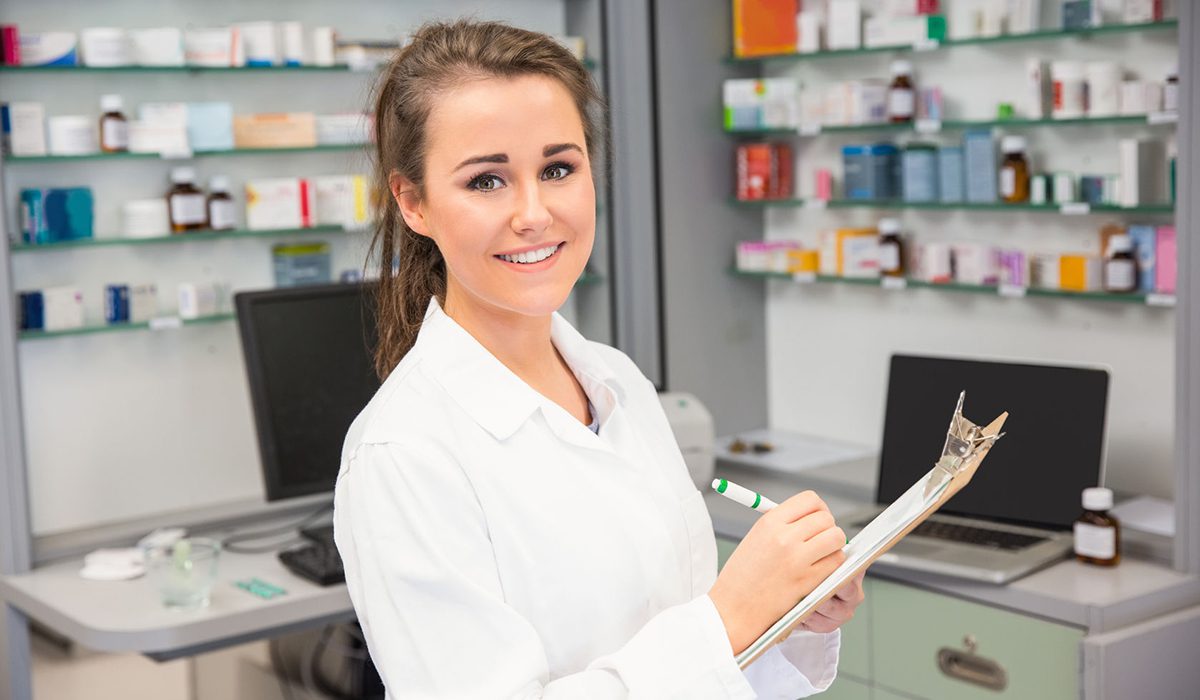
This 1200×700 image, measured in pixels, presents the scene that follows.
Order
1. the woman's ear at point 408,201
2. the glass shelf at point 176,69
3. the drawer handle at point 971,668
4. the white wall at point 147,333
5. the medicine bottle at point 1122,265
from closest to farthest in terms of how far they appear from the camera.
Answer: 1. the woman's ear at point 408,201
2. the drawer handle at point 971,668
3. the medicine bottle at point 1122,265
4. the glass shelf at point 176,69
5. the white wall at point 147,333

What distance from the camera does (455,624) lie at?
1157 millimetres

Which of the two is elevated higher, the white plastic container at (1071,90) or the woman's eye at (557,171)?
the white plastic container at (1071,90)

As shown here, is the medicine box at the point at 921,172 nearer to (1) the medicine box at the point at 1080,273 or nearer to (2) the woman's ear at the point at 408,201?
(1) the medicine box at the point at 1080,273

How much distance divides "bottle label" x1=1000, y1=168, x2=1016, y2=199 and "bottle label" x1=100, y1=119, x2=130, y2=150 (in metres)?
2.02

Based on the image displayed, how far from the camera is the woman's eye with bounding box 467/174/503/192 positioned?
1260mm

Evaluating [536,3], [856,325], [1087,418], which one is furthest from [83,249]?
[1087,418]

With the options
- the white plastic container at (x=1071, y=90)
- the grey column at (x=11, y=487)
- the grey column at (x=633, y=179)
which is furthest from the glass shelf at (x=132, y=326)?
the white plastic container at (x=1071, y=90)

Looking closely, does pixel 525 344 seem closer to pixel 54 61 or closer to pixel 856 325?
pixel 54 61

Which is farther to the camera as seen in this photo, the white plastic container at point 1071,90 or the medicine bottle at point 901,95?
the medicine bottle at point 901,95

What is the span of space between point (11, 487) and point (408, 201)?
70.5 inches

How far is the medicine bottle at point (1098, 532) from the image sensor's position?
257 centimetres

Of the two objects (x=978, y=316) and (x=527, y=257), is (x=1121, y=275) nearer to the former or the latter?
(x=978, y=316)

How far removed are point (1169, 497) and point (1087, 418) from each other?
36 centimetres

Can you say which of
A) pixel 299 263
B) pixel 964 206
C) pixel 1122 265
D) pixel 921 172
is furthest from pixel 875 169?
pixel 299 263
